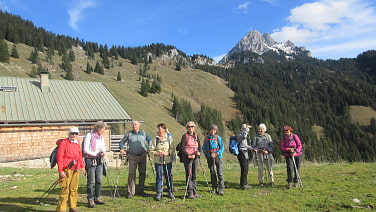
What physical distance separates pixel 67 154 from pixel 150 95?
7035 cm

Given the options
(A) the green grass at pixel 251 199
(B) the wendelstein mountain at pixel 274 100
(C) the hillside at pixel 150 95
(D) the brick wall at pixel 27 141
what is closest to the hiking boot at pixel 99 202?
(A) the green grass at pixel 251 199

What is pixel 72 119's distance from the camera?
67.3 feet

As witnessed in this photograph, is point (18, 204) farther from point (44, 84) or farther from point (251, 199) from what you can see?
point (44, 84)

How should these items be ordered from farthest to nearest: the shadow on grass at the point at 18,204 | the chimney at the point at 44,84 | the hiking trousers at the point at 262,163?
the chimney at the point at 44,84 → the hiking trousers at the point at 262,163 → the shadow on grass at the point at 18,204

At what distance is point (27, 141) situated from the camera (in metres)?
19.1

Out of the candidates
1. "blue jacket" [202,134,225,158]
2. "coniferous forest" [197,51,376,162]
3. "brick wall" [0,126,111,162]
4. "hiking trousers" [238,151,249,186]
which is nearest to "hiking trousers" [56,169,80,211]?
"blue jacket" [202,134,225,158]

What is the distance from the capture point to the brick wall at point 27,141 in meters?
18.2

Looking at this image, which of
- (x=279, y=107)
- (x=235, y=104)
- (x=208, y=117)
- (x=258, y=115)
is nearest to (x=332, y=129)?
(x=279, y=107)

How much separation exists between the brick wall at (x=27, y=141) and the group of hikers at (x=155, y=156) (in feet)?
49.6

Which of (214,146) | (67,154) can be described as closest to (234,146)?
(214,146)

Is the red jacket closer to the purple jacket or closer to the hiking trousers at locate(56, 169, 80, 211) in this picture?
the hiking trousers at locate(56, 169, 80, 211)

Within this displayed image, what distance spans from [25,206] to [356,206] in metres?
8.99

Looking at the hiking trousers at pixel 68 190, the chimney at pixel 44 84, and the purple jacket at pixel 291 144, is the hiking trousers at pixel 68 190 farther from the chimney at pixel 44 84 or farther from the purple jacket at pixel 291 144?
the chimney at pixel 44 84

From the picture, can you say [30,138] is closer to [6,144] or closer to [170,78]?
[6,144]
